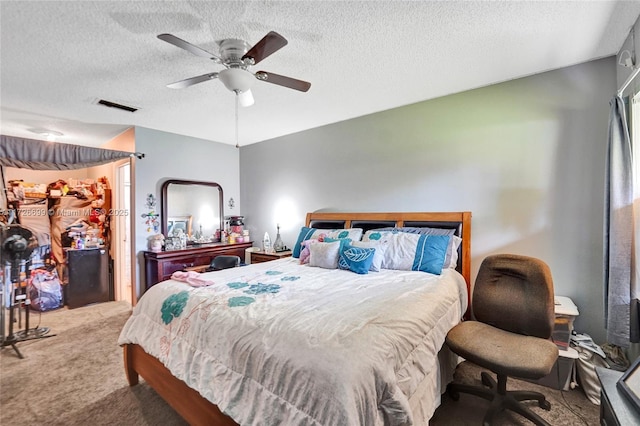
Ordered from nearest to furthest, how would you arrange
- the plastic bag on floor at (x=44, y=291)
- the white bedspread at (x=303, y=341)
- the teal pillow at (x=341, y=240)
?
the white bedspread at (x=303, y=341), the teal pillow at (x=341, y=240), the plastic bag on floor at (x=44, y=291)

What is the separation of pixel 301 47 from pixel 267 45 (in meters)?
0.52

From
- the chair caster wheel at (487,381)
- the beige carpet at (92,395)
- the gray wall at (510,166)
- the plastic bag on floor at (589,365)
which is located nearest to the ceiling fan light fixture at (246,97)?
the gray wall at (510,166)

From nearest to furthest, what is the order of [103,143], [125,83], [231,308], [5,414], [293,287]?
1. [231,308]
2. [5,414]
3. [293,287]
4. [125,83]
5. [103,143]

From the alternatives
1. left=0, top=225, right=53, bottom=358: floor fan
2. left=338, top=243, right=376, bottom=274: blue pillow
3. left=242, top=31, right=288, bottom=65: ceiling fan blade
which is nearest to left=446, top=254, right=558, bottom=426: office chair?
left=338, top=243, right=376, bottom=274: blue pillow

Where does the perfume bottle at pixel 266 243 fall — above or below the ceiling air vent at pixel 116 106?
below

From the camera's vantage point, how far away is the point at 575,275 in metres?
2.36

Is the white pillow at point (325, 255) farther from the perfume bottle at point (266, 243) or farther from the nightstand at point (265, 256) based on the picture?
the perfume bottle at point (266, 243)

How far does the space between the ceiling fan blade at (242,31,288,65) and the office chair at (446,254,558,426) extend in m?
2.11

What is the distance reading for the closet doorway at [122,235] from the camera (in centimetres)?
438

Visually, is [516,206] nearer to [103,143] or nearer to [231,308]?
[231,308]

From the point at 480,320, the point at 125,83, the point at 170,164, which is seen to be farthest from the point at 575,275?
the point at 170,164

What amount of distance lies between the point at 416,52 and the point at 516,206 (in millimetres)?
1653

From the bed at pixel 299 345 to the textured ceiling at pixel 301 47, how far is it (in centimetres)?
176

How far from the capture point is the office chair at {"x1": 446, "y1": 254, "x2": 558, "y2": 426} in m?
1.62
